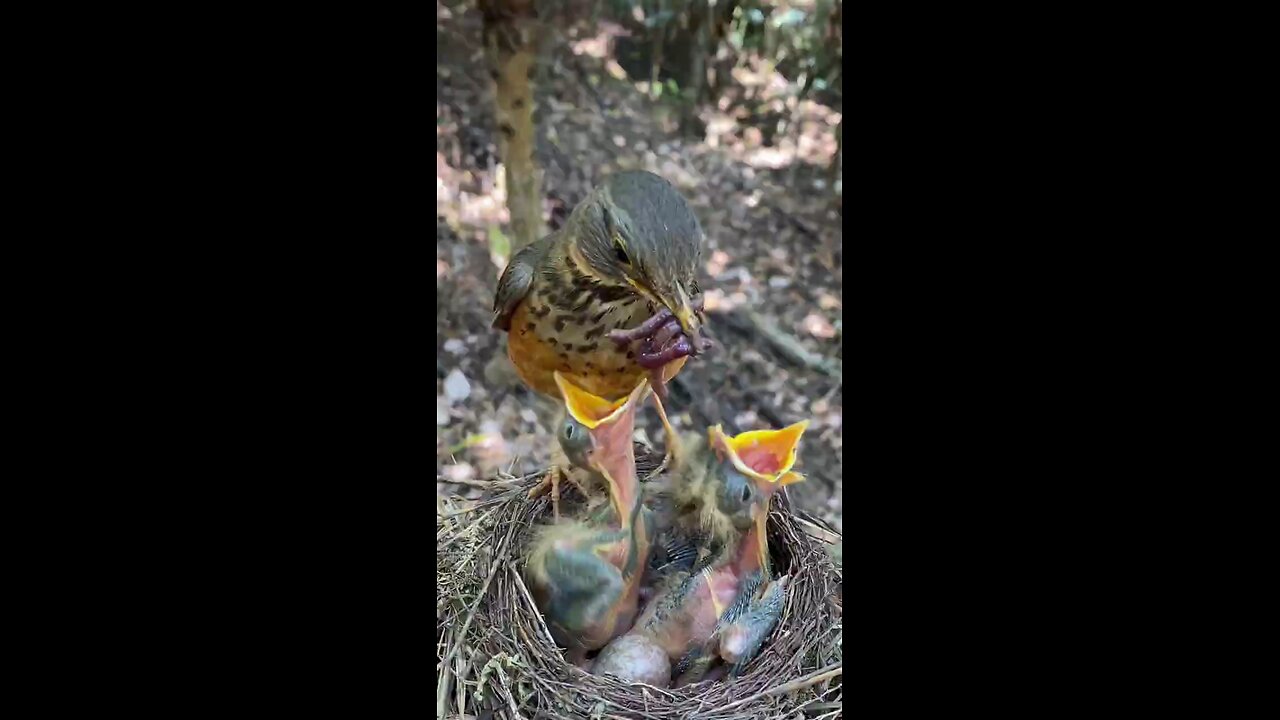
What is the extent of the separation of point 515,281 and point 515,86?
326 millimetres

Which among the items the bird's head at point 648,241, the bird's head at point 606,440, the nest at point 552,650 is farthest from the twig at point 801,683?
the bird's head at point 648,241

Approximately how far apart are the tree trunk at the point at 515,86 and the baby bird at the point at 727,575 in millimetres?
543

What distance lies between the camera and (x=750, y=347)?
2119mm

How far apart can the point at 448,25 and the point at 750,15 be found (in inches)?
19.6

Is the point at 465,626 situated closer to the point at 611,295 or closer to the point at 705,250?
the point at 611,295

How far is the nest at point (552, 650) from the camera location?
61.0 inches

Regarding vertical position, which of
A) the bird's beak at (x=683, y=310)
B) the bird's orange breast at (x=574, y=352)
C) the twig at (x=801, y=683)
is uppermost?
the bird's beak at (x=683, y=310)

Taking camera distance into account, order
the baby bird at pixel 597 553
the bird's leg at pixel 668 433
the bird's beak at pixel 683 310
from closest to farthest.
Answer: the bird's beak at pixel 683 310 < the baby bird at pixel 597 553 < the bird's leg at pixel 668 433

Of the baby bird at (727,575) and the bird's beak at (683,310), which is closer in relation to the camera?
the bird's beak at (683,310)

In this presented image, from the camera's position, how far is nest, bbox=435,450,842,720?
5.08 feet

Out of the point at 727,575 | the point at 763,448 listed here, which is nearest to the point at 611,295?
the point at 763,448

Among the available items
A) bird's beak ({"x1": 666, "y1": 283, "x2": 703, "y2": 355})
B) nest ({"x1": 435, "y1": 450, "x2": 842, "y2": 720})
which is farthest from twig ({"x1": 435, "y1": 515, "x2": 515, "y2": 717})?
bird's beak ({"x1": 666, "y1": 283, "x2": 703, "y2": 355})

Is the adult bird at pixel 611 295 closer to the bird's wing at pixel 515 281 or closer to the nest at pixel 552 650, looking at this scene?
the bird's wing at pixel 515 281

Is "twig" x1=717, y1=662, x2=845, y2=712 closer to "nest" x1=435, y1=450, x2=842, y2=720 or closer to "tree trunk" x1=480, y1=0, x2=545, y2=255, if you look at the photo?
"nest" x1=435, y1=450, x2=842, y2=720
